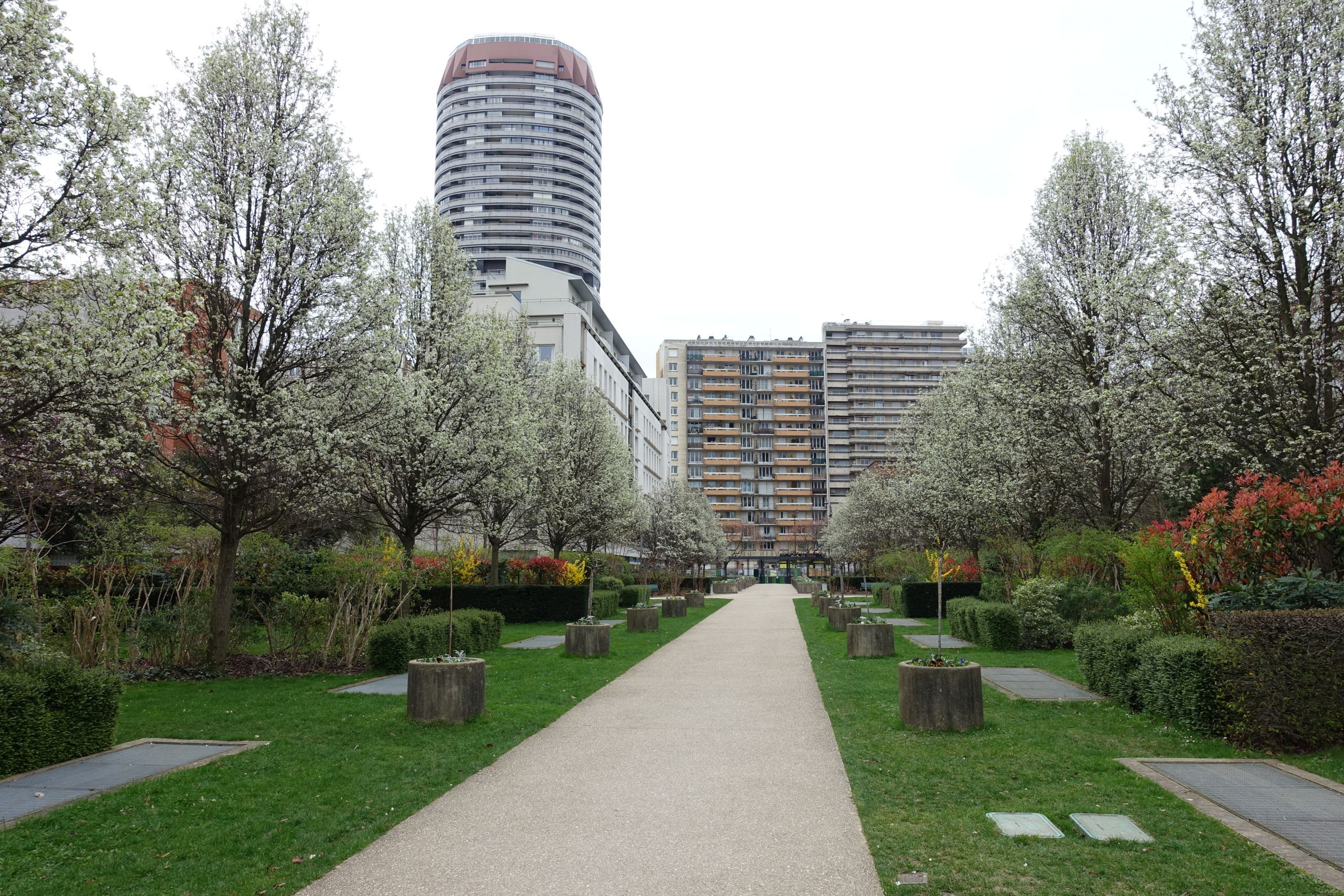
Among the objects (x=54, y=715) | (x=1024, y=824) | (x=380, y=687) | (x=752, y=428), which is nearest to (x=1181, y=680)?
(x=1024, y=824)

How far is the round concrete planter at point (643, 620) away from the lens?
870 inches

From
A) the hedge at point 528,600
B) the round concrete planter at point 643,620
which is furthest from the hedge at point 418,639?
the hedge at point 528,600

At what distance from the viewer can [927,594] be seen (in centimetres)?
2819

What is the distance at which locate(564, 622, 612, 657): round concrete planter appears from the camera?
16.0 m

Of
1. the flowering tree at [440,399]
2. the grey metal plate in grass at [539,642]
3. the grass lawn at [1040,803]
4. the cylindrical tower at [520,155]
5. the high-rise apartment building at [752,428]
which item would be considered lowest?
the grey metal plate in grass at [539,642]

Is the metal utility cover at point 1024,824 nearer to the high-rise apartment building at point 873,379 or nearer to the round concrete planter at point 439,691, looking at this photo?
the round concrete planter at point 439,691

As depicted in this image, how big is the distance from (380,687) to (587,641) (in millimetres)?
4868

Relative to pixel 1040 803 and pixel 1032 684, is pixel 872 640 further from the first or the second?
pixel 1040 803

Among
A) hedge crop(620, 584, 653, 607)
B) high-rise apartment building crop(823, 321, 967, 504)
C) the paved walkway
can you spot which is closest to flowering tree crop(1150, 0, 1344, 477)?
the paved walkway

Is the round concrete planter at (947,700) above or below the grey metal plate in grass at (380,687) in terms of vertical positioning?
above

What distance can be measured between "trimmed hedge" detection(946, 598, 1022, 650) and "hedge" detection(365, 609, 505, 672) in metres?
10.2

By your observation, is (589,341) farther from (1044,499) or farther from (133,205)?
(133,205)

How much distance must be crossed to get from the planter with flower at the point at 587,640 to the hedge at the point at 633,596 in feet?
56.5

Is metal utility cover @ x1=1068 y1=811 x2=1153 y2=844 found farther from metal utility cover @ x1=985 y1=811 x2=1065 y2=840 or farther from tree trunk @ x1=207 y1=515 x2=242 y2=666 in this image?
tree trunk @ x1=207 y1=515 x2=242 y2=666
